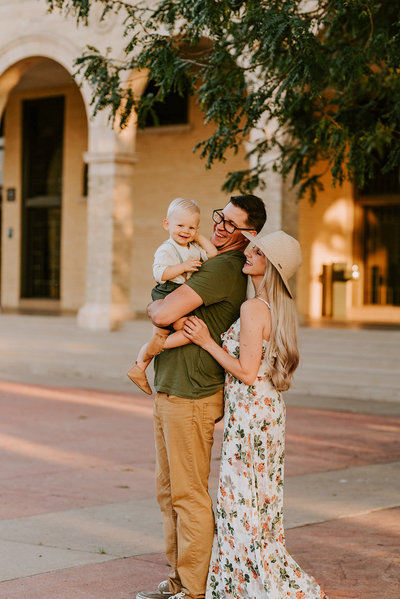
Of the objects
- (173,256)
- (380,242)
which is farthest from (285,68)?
(380,242)

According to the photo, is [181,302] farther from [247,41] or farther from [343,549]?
[247,41]

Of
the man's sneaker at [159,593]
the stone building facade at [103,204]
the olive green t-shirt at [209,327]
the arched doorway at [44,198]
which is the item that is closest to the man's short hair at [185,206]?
the olive green t-shirt at [209,327]

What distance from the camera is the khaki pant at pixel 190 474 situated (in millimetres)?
4742

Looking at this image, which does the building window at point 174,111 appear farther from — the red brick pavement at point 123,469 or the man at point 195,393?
the man at point 195,393

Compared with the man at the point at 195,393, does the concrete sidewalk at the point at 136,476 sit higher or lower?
lower

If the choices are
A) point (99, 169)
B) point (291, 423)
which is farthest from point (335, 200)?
point (291, 423)

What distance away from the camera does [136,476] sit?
852 cm

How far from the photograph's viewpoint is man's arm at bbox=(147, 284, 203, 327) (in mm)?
4695

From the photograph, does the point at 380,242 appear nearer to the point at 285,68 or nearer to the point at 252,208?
the point at 285,68

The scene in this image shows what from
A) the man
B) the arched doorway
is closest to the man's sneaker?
the man

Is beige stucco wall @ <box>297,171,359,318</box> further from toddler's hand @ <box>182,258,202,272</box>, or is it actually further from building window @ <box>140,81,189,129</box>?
toddler's hand @ <box>182,258,202,272</box>

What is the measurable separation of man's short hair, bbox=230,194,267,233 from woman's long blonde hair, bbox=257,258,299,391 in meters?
0.26

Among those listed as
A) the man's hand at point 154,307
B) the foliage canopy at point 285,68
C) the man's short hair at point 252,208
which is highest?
the foliage canopy at point 285,68

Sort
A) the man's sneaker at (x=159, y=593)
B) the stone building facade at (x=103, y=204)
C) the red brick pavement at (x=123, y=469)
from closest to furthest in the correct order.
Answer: the man's sneaker at (x=159, y=593)
the red brick pavement at (x=123, y=469)
the stone building facade at (x=103, y=204)
